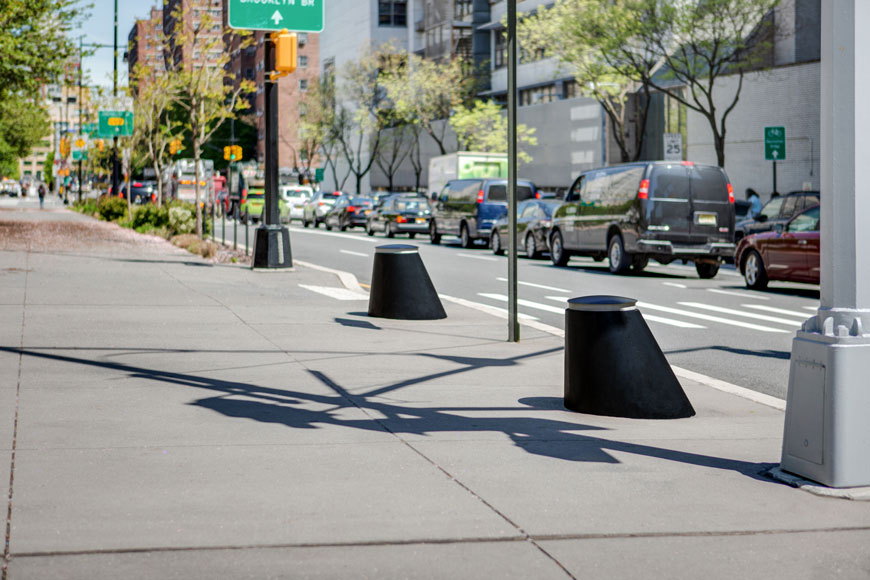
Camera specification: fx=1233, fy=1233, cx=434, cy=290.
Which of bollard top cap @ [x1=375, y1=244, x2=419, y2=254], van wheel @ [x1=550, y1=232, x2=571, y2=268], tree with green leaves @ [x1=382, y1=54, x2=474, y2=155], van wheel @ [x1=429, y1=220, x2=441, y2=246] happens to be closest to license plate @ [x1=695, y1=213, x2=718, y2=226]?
van wheel @ [x1=550, y1=232, x2=571, y2=268]

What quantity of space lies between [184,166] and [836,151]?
82247 mm

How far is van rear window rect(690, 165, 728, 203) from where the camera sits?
23.5m

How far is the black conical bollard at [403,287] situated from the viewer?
13.5 meters

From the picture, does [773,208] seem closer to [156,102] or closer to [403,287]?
A: [403,287]

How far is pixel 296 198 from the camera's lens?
60.5 metres

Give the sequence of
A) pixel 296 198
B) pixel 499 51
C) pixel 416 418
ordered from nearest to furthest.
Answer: pixel 416 418 → pixel 296 198 → pixel 499 51

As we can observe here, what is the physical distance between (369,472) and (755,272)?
1602 cm

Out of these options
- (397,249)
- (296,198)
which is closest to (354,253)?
(397,249)

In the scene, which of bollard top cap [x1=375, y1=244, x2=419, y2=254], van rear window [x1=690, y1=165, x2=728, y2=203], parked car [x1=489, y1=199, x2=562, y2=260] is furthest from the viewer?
parked car [x1=489, y1=199, x2=562, y2=260]

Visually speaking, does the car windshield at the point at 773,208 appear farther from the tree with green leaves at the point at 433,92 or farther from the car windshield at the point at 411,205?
the tree with green leaves at the point at 433,92

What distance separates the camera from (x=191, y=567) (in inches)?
177

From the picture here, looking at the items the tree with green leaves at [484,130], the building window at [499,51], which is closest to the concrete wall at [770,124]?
the tree with green leaves at [484,130]

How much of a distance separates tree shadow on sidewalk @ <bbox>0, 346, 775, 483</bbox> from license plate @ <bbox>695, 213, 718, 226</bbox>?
1533cm

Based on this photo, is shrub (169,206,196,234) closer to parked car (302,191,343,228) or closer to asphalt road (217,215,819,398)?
asphalt road (217,215,819,398)
